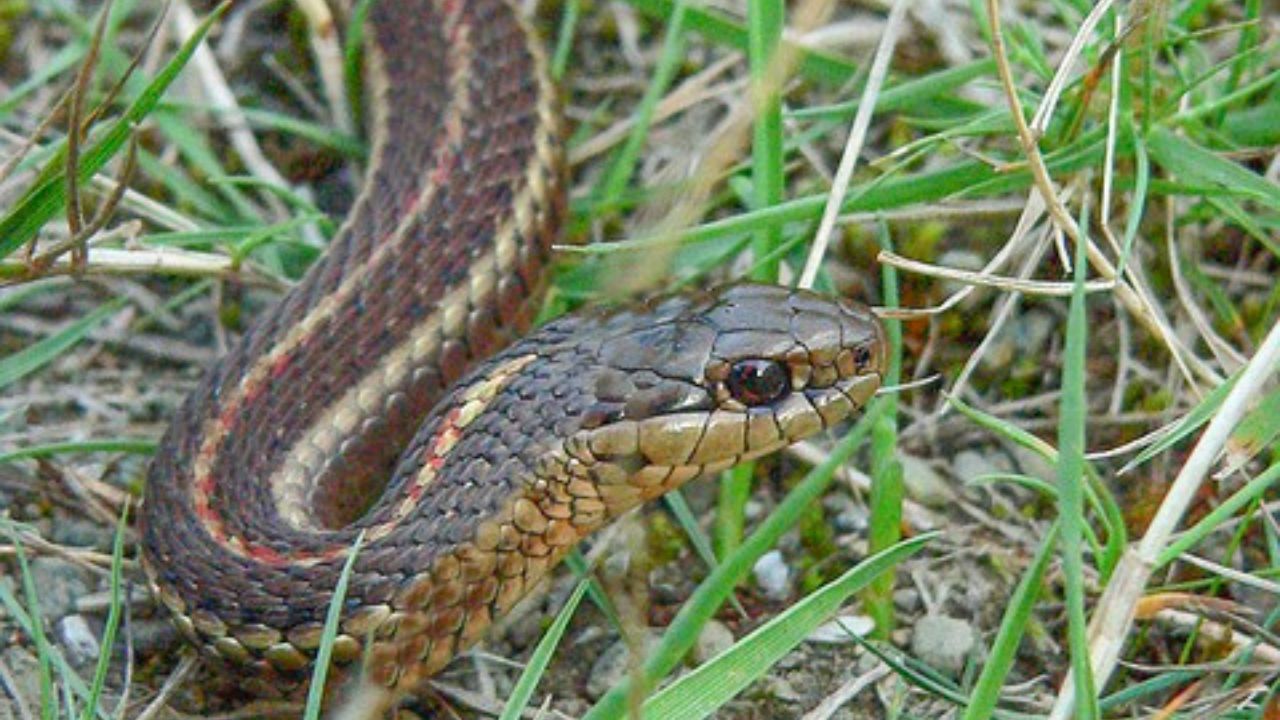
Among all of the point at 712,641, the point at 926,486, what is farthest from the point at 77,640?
the point at 926,486

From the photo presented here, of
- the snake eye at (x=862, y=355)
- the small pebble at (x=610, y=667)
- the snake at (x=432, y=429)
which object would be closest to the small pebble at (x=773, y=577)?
the small pebble at (x=610, y=667)

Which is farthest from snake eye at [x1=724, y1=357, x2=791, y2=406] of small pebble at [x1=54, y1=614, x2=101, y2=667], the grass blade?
small pebble at [x1=54, y1=614, x2=101, y2=667]

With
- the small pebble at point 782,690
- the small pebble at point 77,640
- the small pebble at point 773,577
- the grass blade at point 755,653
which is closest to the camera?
the grass blade at point 755,653

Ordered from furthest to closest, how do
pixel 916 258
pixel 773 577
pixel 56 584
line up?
1. pixel 916 258
2. pixel 773 577
3. pixel 56 584

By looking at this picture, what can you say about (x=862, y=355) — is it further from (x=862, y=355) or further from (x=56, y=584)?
(x=56, y=584)

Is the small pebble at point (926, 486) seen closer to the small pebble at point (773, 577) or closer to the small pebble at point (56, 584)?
the small pebble at point (773, 577)

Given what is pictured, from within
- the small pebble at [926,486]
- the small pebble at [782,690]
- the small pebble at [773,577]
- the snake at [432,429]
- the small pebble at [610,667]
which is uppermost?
the snake at [432,429]

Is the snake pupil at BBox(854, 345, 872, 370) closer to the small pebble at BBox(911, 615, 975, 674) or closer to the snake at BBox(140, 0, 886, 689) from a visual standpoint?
the snake at BBox(140, 0, 886, 689)
